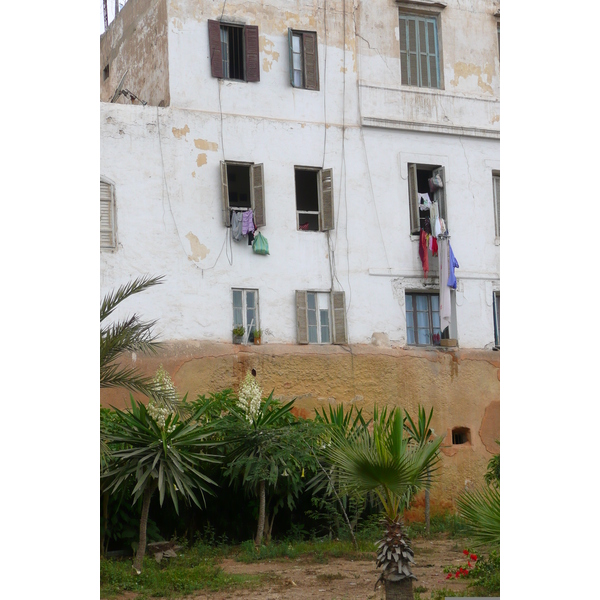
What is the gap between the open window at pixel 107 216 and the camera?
9633 mm

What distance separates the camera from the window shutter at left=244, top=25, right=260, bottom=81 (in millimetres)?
10805

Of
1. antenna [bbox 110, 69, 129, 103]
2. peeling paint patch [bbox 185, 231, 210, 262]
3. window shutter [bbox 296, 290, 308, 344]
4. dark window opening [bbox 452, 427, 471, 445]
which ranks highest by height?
antenna [bbox 110, 69, 129, 103]

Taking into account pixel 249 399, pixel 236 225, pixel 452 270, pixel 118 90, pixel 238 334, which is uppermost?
pixel 118 90

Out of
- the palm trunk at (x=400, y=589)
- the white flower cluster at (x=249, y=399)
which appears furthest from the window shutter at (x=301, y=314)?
the palm trunk at (x=400, y=589)

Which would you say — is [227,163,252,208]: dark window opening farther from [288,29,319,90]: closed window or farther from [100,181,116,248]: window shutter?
[100,181,116,248]: window shutter

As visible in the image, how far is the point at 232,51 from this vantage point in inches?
423

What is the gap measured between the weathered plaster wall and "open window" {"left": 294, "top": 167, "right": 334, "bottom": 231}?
1568 mm

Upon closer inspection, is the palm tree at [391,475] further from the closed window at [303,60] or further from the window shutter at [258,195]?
the closed window at [303,60]

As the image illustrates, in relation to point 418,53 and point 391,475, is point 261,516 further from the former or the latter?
point 418,53

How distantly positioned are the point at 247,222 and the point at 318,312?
44.5 inches

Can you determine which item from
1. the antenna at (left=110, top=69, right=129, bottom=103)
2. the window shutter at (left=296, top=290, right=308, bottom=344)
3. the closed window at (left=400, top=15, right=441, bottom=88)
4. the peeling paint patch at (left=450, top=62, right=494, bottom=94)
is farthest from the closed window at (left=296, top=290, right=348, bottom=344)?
the antenna at (left=110, top=69, right=129, bottom=103)

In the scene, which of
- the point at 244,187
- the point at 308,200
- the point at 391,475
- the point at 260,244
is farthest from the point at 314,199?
the point at 391,475
